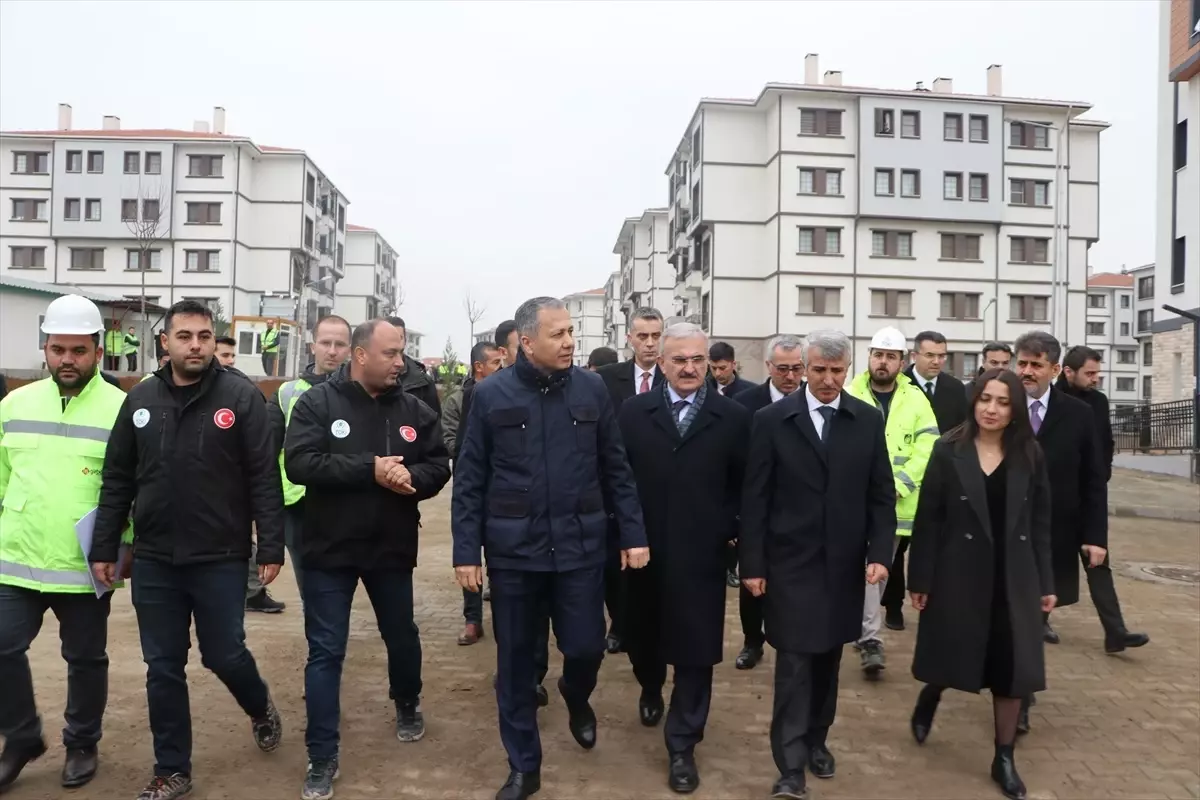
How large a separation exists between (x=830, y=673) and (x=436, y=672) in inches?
110

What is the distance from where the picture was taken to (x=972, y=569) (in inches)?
176

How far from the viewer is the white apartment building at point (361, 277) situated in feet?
262

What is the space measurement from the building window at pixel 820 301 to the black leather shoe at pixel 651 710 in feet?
138

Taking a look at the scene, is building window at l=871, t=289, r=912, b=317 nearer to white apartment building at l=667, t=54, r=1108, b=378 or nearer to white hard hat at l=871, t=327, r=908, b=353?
white apartment building at l=667, t=54, r=1108, b=378

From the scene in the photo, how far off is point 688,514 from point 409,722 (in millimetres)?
1885

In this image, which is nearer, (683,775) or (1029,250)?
(683,775)

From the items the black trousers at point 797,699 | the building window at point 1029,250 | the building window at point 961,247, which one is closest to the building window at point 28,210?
the building window at point 961,247

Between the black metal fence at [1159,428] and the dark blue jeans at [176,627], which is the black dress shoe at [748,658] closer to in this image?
the dark blue jeans at [176,627]

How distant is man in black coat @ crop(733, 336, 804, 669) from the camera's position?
6.45 meters

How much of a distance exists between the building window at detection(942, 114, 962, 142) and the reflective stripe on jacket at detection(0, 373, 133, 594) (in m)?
46.8

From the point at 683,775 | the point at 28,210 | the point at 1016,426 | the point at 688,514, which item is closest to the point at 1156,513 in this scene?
the point at 1016,426

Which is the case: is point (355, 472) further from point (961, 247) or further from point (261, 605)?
point (961, 247)

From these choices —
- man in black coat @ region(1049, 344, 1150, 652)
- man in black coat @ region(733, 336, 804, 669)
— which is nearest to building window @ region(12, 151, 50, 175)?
man in black coat @ region(733, 336, 804, 669)

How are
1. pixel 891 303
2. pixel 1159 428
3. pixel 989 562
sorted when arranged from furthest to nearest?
pixel 891 303 < pixel 1159 428 < pixel 989 562
